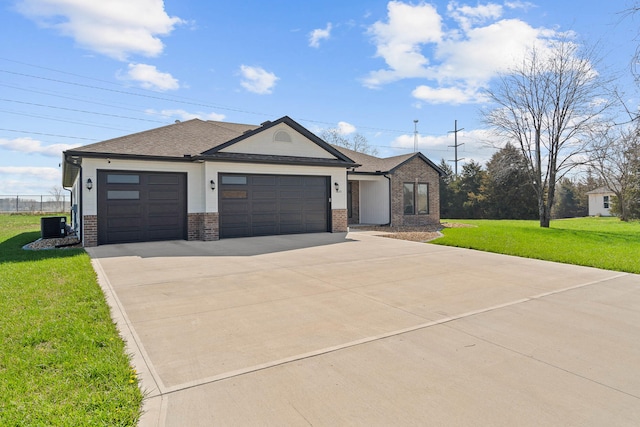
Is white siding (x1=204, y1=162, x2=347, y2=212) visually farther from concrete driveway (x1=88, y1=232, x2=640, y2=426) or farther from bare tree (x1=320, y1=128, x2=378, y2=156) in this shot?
bare tree (x1=320, y1=128, x2=378, y2=156)

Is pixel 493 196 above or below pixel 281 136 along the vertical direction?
below

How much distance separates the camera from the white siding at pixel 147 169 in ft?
36.8

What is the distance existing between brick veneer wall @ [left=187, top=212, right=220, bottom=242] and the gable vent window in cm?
365

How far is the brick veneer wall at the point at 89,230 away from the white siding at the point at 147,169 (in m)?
0.18

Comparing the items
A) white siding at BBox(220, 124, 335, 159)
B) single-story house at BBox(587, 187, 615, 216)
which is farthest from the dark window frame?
single-story house at BBox(587, 187, 615, 216)

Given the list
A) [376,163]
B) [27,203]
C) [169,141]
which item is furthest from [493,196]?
[27,203]

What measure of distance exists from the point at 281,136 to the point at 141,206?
5529 mm

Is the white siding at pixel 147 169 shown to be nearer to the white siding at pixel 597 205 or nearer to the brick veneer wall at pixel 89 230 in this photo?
the brick veneer wall at pixel 89 230

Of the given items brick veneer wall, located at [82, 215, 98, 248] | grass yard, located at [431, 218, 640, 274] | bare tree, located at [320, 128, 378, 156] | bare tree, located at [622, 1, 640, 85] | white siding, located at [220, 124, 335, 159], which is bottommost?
grass yard, located at [431, 218, 640, 274]

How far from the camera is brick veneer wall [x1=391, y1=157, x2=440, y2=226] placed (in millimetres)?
19000

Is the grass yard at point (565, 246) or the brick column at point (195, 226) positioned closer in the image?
the grass yard at point (565, 246)

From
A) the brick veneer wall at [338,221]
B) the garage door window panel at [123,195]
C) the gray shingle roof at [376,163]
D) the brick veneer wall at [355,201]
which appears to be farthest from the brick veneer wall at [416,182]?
the garage door window panel at [123,195]

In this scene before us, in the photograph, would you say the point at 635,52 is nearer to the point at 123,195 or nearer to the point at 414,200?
the point at 414,200

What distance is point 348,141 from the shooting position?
43.8 m
